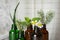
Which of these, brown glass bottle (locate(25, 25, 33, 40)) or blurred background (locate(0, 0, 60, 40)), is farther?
blurred background (locate(0, 0, 60, 40))

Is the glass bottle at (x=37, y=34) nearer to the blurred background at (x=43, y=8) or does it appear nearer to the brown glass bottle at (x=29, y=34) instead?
the brown glass bottle at (x=29, y=34)

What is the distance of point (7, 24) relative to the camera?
A: 136cm

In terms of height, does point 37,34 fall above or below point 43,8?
below

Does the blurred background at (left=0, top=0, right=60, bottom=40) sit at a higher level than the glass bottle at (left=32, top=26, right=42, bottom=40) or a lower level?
higher

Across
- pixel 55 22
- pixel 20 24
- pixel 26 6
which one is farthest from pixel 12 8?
pixel 55 22

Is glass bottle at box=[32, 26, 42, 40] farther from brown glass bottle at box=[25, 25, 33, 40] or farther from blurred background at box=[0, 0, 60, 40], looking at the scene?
blurred background at box=[0, 0, 60, 40]

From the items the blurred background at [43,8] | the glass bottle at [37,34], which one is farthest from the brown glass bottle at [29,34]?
the blurred background at [43,8]

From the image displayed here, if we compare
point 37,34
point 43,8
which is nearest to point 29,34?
point 37,34

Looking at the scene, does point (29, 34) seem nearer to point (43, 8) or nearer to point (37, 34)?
point (37, 34)

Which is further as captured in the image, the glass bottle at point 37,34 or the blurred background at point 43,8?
the blurred background at point 43,8

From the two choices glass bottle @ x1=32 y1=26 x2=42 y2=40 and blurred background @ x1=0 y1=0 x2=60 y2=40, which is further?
blurred background @ x1=0 y1=0 x2=60 y2=40

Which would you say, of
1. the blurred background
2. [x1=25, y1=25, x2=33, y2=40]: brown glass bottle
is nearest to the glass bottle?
[x1=25, y1=25, x2=33, y2=40]: brown glass bottle

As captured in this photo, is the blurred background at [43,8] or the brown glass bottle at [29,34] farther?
the blurred background at [43,8]

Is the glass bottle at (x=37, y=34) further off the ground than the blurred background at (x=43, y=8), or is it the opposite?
the blurred background at (x=43, y=8)
